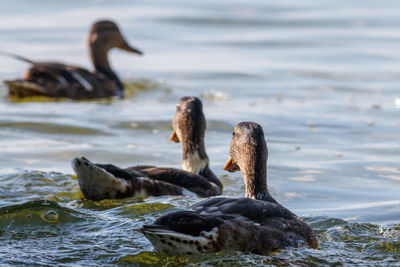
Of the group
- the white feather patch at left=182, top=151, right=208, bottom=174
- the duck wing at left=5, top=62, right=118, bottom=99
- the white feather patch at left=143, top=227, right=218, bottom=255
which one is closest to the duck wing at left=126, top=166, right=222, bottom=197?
the white feather patch at left=182, top=151, right=208, bottom=174

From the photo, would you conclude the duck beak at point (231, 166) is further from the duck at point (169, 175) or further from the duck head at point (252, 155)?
the duck at point (169, 175)

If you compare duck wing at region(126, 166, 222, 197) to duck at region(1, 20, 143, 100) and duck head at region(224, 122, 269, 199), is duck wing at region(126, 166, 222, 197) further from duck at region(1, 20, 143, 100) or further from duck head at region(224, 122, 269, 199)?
duck at region(1, 20, 143, 100)

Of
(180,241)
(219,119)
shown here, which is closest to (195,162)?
(219,119)

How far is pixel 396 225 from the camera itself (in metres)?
7.79

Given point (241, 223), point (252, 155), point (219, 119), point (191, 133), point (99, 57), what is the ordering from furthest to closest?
point (99, 57) → point (219, 119) → point (191, 133) → point (252, 155) → point (241, 223)

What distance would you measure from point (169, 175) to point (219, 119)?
4452 mm

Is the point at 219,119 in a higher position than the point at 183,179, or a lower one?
higher

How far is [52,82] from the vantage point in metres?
14.5

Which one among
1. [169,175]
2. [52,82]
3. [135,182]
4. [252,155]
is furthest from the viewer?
[52,82]

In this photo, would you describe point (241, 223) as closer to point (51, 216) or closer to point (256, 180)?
point (256, 180)

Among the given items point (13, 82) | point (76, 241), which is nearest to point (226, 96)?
point (13, 82)

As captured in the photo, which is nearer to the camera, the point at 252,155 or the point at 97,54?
the point at 252,155

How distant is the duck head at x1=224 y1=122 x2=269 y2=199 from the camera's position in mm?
7156

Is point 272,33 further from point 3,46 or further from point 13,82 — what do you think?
point 13,82
